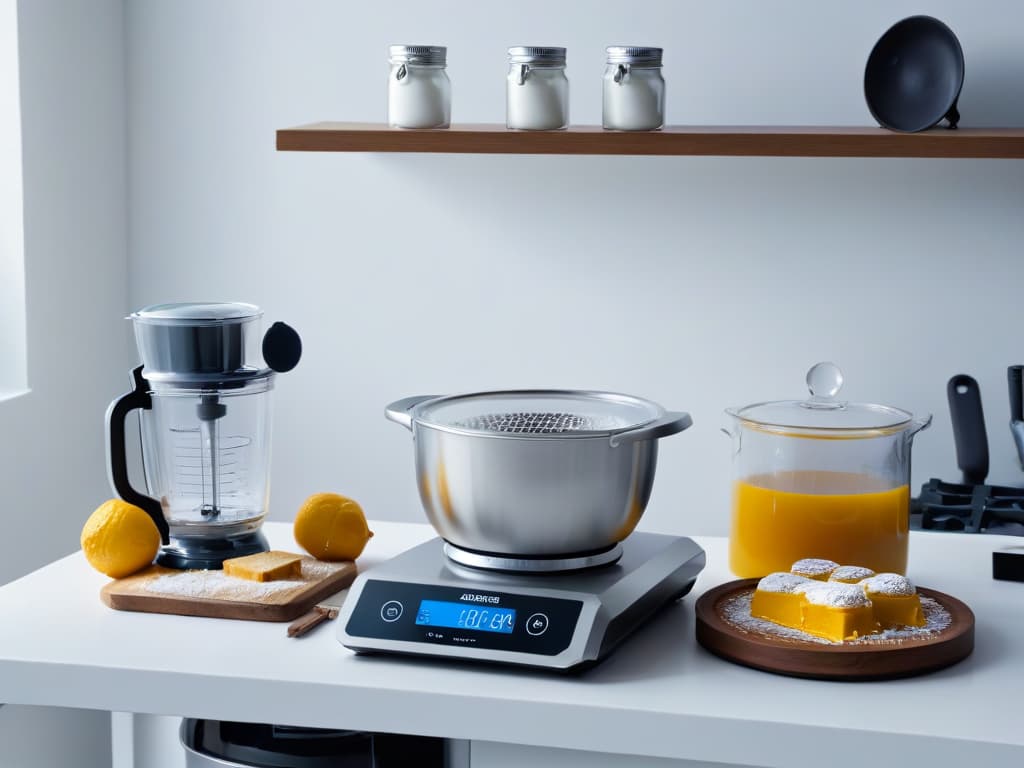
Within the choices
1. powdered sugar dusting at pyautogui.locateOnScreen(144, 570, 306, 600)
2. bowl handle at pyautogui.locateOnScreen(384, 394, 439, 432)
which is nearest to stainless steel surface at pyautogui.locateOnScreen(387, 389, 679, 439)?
bowl handle at pyautogui.locateOnScreen(384, 394, 439, 432)

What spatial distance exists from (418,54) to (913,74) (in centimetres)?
88

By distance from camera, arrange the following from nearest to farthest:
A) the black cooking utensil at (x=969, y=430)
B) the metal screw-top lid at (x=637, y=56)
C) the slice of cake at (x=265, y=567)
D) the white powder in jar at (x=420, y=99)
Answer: the slice of cake at (x=265, y=567), the metal screw-top lid at (x=637, y=56), the white powder in jar at (x=420, y=99), the black cooking utensil at (x=969, y=430)

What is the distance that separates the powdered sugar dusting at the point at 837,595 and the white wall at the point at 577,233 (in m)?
1.16

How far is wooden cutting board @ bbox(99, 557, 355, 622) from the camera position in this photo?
4.63 ft

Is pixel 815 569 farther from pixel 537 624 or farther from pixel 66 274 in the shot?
pixel 66 274

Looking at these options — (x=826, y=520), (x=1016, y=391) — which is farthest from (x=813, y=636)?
(x=1016, y=391)

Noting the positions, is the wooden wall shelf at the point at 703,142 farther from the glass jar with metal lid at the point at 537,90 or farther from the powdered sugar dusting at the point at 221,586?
the powdered sugar dusting at the point at 221,586

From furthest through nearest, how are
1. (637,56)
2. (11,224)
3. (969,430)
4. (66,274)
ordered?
(66,274) < (11,224) < (969,430) < (637,56)

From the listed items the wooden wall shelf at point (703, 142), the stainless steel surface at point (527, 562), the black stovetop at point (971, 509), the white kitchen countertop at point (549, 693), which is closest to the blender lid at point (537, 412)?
the stainless steel surface at point (527, 562)

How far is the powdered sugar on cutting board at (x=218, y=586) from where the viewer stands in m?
1.43

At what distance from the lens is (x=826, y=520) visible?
1.48m

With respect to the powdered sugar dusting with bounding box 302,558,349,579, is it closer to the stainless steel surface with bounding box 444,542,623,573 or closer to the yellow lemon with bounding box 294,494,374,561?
the yellow lemon with bounding box 294,494,374,561

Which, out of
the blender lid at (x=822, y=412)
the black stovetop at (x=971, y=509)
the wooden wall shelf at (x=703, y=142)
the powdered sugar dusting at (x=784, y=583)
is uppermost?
the wooden wall shelf at (x=703, y=142)

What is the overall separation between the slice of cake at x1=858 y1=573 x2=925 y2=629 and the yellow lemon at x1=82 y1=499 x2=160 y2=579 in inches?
33.3
